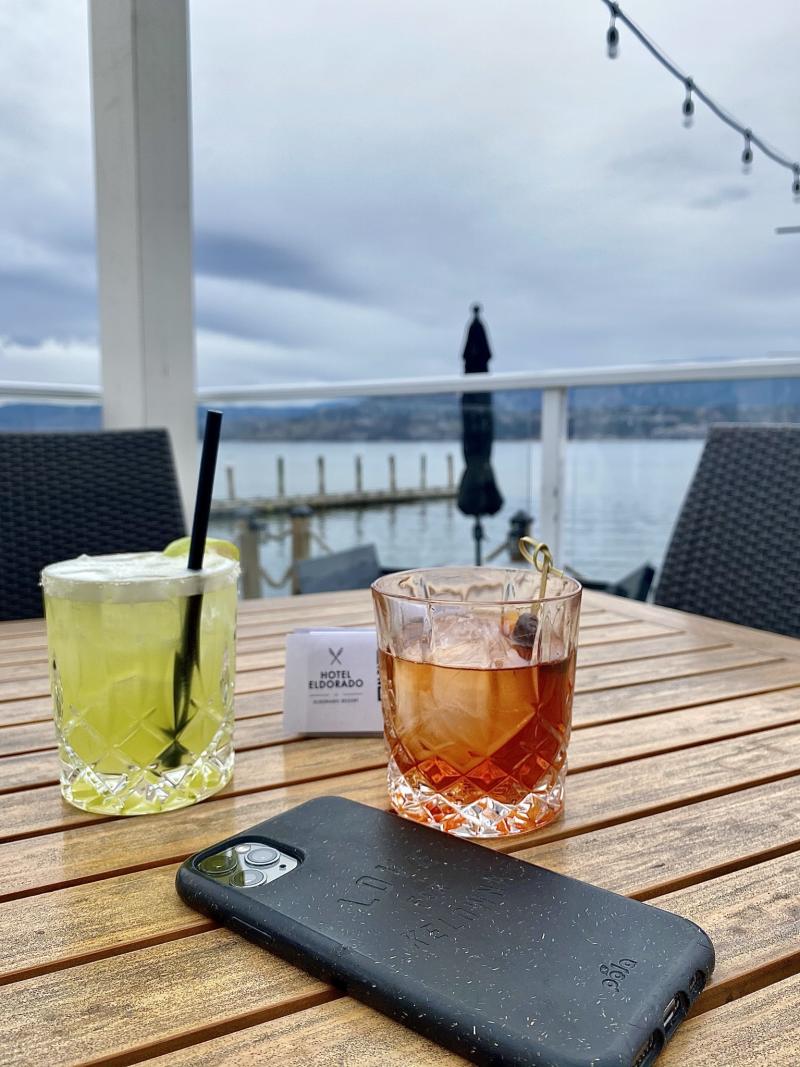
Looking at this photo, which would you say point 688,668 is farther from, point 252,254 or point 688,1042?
point 252,254

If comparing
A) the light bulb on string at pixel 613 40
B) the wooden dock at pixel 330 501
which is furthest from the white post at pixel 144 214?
the light bulb on string at pixel 613 40

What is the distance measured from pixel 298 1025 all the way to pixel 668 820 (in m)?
0.29

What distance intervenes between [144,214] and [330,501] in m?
1.23

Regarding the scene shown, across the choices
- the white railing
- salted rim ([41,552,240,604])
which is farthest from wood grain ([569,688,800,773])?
the white railing

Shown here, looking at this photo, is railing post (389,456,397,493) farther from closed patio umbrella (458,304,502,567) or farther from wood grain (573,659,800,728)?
wood grain (573,659,800,728)

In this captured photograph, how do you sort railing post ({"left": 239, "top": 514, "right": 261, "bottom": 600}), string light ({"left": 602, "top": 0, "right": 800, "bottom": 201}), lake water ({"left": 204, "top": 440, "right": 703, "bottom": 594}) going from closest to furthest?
lake water ({"left": 204, "top": 440, "right": 703, "bottom": 594}), railing post ({"left": 239, "top": 514, "right": 261, "bottom": 600}), string light ({"left": 602, "top": 0, "right": 800, "bottom": 201})

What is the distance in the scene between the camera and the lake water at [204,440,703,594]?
273cm

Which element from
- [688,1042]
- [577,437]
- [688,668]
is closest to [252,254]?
[577,437]

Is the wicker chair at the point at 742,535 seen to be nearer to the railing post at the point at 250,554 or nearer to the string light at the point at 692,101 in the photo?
the railing post at the point at 250,554

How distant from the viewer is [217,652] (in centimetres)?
60

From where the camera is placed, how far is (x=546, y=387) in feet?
9.04

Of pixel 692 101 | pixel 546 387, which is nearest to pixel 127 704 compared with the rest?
pixel 546 387

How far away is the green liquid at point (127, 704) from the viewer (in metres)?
0.55

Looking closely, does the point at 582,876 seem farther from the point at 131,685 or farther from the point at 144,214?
the point at 144,214
